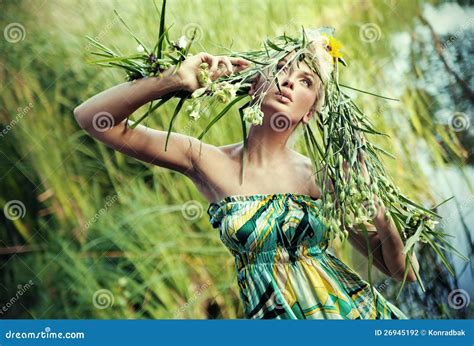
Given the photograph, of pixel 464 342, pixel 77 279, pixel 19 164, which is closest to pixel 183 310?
pixel 77 279

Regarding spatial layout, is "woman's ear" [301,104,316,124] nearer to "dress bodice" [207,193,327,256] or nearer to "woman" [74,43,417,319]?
"woman" [74,43,417,319]

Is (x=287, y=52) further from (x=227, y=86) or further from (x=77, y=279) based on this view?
(x=77, y=279)

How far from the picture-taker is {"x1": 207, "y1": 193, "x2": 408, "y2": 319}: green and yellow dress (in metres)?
1.54

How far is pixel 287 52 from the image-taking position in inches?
64.9

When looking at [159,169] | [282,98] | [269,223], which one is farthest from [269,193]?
[159,169]

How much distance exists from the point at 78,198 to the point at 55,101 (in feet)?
0.89

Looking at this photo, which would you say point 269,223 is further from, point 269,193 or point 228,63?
point 228,63

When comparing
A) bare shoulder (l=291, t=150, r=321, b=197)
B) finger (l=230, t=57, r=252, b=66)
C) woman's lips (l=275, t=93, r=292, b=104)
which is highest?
finger (l=230, t=57, r=252, b=66)

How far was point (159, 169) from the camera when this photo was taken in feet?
7.26

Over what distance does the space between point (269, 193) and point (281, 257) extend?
13 cm

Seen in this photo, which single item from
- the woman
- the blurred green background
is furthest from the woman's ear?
the blurred green background

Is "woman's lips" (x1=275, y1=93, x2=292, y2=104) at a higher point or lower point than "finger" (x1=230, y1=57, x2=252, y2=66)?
lower

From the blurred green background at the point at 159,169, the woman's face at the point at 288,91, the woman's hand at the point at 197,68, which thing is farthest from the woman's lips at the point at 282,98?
the blurred green background at the point at 159,169

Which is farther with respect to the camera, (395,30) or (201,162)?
(395,30)
